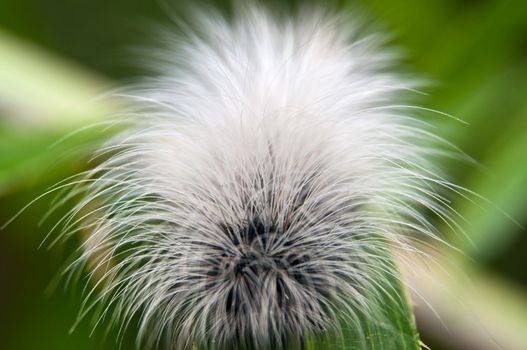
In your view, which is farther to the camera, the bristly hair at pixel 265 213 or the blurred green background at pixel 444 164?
the blurred green background at pixel 444 164

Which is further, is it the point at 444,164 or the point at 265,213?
the point at 444,164

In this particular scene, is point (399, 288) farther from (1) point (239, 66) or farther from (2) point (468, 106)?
(2) point (468, 106)

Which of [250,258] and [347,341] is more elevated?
[250,258]

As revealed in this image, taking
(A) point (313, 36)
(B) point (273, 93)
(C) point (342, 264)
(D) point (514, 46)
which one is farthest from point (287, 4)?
(C) point (342, 264)

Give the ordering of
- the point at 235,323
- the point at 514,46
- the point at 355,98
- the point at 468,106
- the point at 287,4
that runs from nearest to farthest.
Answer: the point at 235,323
the point at 355,98
the point at 468,106
the point at 514,46
the point at 287,4

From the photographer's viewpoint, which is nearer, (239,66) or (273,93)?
(273,93)

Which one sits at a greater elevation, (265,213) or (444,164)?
(444,164)

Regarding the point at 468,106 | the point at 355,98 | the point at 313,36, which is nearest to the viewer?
the point at 355,98

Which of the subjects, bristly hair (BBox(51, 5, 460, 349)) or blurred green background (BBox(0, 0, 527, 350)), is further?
blurred green background (BBox(0, 0, 527, 350))
